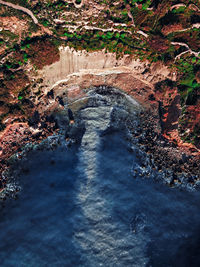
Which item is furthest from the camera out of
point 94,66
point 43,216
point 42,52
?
point 94,66

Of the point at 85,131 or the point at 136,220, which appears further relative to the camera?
the point at 85,131

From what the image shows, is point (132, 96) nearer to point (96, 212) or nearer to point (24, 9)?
point (96, 212)

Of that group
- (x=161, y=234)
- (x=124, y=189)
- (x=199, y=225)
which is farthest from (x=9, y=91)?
(x=199, y=225)

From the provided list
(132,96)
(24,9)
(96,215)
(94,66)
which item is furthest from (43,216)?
(24,9)

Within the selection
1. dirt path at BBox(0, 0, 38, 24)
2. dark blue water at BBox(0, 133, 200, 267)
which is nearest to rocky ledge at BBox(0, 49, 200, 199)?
dark blue water at BBox(0, 133, 200, 267)

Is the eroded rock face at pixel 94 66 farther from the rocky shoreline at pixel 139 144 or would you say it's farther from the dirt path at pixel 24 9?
the dirt path at pixel 24 9

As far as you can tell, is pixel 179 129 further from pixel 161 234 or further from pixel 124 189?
pixel 161 234

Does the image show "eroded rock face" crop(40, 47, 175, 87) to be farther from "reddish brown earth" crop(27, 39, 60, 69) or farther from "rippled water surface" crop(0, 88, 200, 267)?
"rippled water surface" crop(0, 88, 200, 267)

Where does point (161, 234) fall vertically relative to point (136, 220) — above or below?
below

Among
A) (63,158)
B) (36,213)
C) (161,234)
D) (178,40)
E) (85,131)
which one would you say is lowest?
(161,234)
